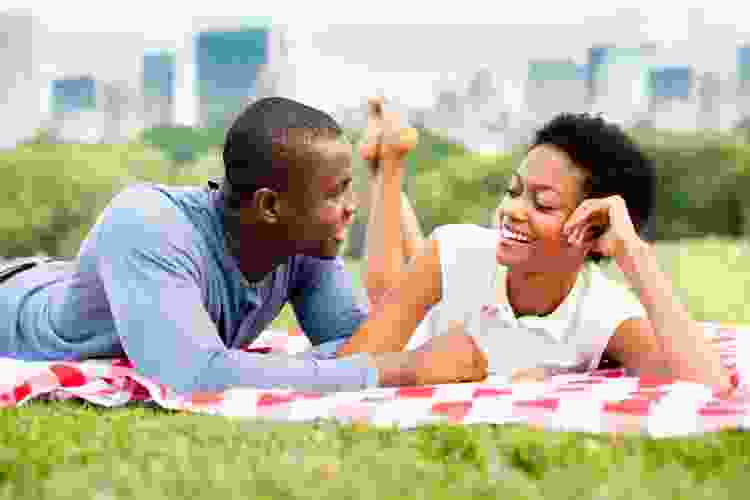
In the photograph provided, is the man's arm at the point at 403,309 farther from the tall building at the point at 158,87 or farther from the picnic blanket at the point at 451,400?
the tall building at the point at 158,87

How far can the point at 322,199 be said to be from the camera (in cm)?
351

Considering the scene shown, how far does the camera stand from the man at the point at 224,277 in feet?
10.9

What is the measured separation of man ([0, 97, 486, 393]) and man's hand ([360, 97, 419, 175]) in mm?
906

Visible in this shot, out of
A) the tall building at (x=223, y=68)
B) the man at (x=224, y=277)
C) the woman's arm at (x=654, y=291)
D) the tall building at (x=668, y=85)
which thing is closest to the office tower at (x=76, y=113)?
the tall building at (x=223, y=68)

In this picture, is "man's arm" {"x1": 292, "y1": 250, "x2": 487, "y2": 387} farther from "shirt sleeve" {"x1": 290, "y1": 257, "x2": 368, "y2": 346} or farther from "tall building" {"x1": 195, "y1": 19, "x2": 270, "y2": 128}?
"tall building" {"x1": 195, "y1": 19, "x2": 270, "y2": 128}

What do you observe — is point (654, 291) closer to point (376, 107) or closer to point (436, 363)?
point (436, 363)

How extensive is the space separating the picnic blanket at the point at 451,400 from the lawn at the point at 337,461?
85mm

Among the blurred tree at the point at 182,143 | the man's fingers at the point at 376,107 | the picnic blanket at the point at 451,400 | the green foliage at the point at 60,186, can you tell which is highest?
the man's fingers at the point at 376,107

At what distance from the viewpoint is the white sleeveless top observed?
13.0 ft

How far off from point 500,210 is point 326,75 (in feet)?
74.7

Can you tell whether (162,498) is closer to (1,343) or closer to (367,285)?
(1,343)

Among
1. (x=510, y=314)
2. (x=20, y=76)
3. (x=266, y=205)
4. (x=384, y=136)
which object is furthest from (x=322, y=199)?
(x=20, y=76)

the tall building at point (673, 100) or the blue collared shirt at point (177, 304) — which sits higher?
the blue collared shirt at point (177, 304)

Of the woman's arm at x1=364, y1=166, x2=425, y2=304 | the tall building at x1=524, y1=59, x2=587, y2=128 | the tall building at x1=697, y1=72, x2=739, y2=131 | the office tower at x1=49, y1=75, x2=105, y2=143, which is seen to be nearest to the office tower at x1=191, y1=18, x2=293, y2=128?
the office tower at x1=49, y1=75, x2=105, y2=143
